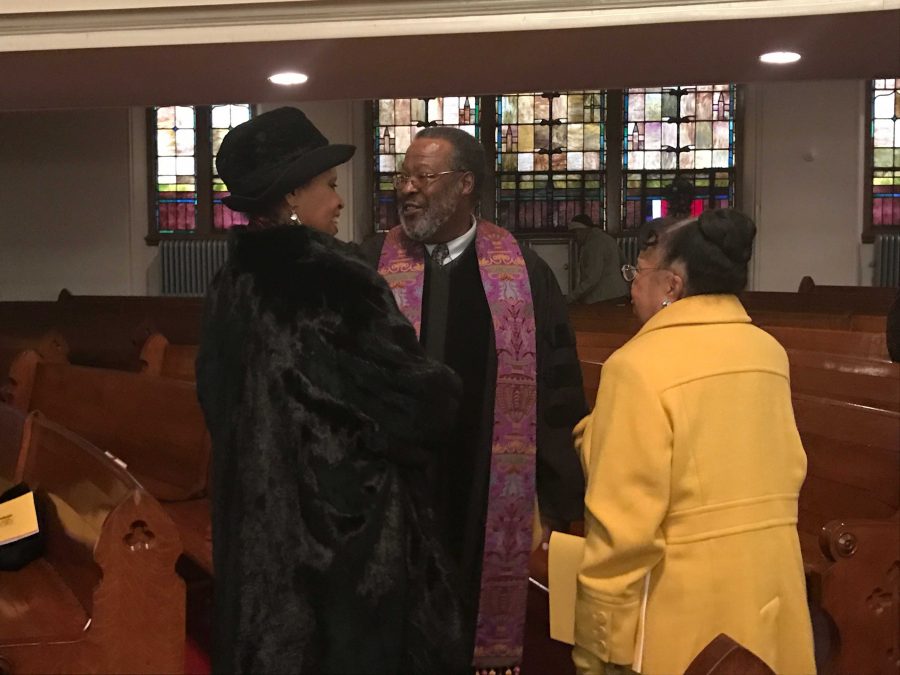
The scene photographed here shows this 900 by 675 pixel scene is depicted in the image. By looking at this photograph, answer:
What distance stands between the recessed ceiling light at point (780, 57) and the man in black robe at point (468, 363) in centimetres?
296

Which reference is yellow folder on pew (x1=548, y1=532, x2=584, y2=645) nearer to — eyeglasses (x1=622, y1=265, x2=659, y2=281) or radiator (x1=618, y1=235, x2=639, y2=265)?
eyeglasses (x1=622, y1=265, x2=659, y2=281)

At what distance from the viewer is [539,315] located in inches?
110

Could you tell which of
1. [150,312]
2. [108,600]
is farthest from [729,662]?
[150,312]

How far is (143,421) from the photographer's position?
14.5ft

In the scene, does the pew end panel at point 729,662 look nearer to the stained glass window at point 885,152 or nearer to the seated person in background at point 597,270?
the seated person in background at point 597,270

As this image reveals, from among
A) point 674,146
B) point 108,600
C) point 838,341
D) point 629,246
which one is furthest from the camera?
point 674,146

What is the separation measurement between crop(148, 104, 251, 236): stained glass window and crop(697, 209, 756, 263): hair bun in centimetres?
1147

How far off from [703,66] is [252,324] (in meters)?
3.88

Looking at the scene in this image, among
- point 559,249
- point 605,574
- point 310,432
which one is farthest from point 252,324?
point 559,249

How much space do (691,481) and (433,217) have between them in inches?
40.1

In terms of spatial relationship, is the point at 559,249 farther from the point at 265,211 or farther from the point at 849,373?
the point at 265,211

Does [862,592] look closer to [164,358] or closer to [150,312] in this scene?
[164,358]

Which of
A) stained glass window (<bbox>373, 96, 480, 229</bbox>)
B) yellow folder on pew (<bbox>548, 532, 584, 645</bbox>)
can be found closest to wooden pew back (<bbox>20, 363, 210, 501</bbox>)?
yellow folder on pew (<bbox>548, 532, 584, 645</bbox>)

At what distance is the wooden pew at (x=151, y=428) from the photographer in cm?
416
